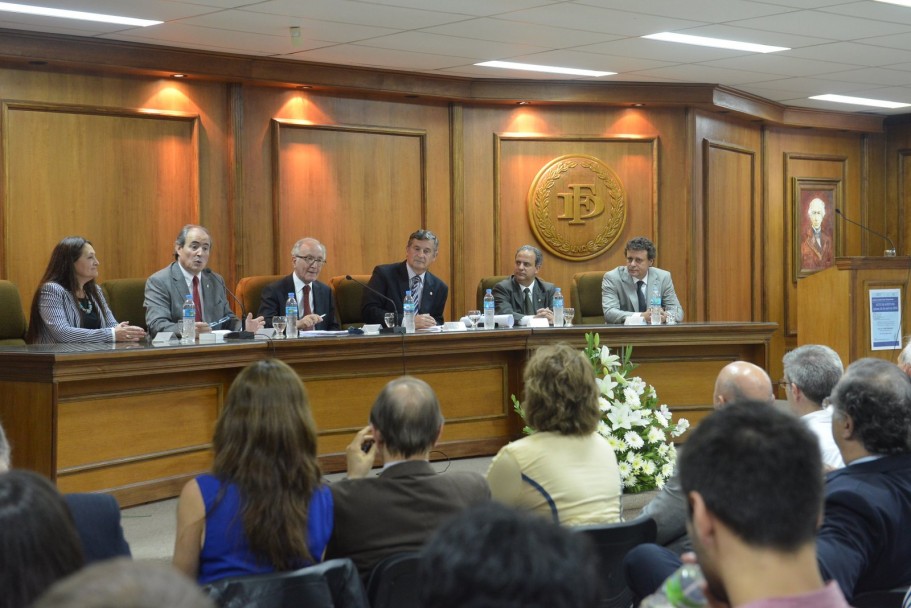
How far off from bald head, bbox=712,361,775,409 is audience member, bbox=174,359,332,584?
5.22ft

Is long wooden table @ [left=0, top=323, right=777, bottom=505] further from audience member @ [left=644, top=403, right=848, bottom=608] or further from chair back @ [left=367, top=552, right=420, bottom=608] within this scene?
audience member @ [left=644, top=403, right=848, bottom=608]

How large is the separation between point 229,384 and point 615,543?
3.52 metres

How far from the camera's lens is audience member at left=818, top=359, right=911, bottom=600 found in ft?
8.14

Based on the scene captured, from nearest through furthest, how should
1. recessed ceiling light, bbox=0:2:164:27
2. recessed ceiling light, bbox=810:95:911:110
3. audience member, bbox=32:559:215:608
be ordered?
audience member, bbox=32:559:215:608, recessed ceiling light, bbox=0:2:164:27, recessed ceiling light, bbox=810:95:911:110

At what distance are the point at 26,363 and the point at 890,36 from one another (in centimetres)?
623

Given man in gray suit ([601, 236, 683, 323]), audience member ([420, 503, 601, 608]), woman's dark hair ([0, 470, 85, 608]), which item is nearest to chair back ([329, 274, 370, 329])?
man in gray suit ([601, 236, 683, 323])

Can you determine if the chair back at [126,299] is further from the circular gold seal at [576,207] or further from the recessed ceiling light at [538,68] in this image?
the circular gold seal at [576,207]

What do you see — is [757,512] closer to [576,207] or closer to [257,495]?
[257,495]

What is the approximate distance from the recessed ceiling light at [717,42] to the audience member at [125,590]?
7260 mm

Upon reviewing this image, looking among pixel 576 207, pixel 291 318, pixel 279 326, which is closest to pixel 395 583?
pixel 279 326

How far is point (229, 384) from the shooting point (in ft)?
19.3

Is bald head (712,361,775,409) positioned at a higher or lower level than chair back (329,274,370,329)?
lower

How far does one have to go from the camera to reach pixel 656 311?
7.40 meters

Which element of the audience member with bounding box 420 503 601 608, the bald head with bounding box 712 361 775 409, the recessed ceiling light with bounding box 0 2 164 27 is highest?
the recessed ceiling light with bounding box 0 2 164 27
